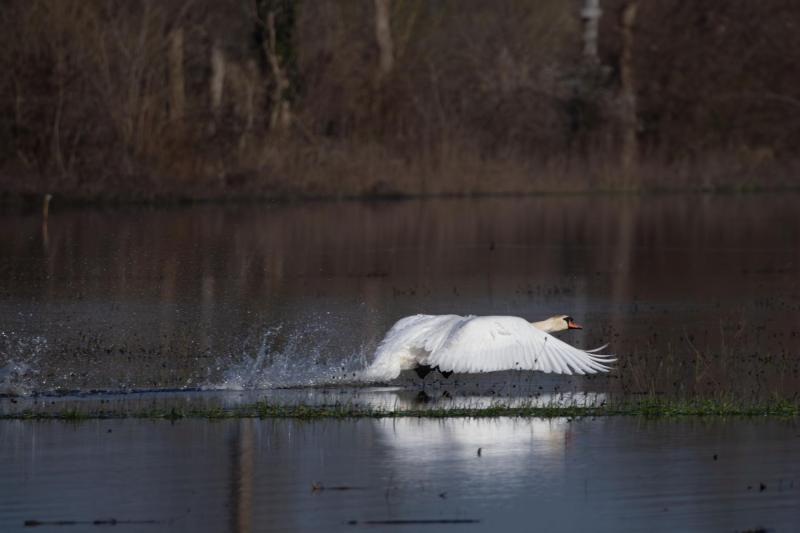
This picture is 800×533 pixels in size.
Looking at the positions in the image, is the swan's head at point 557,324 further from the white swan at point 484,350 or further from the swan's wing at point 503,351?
the swan's wing at point 503,351

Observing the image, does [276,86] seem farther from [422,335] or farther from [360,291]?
[422,335]

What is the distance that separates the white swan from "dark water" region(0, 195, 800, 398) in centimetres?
67

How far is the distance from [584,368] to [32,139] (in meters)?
30.1

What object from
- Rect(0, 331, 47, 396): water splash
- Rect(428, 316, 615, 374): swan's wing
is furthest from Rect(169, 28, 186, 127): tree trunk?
Rect(428, 316, 615, 374): swan's wing

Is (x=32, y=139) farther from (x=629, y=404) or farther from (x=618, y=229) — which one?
(x=629, y=404)

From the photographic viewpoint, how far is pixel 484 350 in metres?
12.6

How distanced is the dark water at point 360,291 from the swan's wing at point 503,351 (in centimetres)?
76

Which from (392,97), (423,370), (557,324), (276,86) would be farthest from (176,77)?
(423,370)

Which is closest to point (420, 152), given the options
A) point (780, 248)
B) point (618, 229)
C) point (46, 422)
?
point (618, 229)

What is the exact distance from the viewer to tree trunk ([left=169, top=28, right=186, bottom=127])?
4247 cm

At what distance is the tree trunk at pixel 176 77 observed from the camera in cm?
4247

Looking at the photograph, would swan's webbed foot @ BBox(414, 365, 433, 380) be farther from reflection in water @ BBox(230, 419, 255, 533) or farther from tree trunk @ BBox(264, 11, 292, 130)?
tree trunk @ BBox(264, 11, 292, 130)

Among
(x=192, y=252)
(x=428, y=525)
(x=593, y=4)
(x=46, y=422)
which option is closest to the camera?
(x=428, y=525)

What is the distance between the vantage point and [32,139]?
40250 mm
